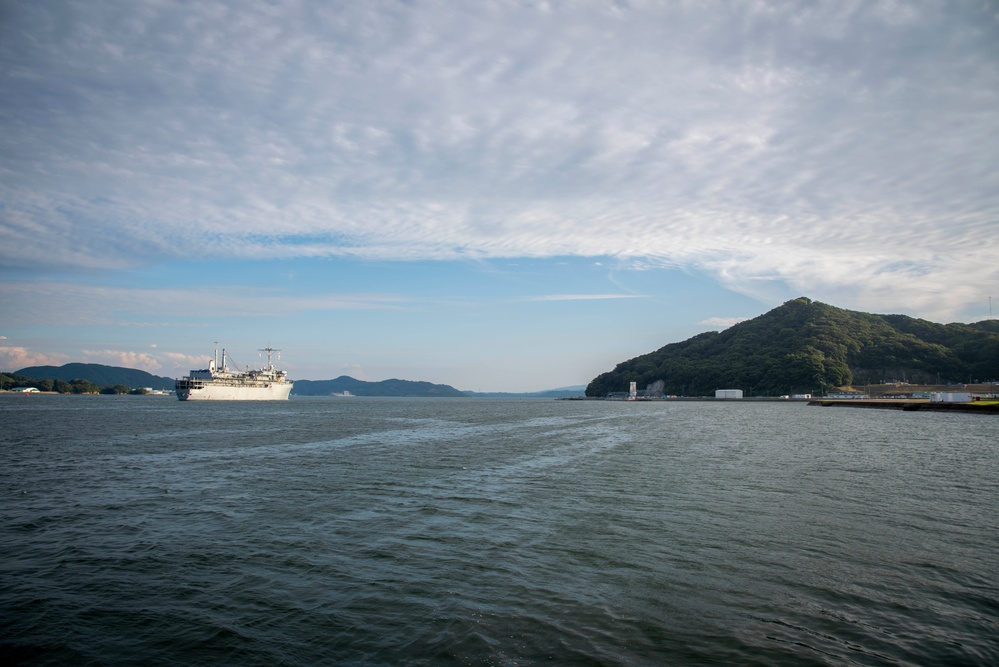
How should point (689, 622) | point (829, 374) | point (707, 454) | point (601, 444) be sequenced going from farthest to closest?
1. point (829, 374)
2. point (601, 444)
3. point (707, 454)
4. point (689, 622)

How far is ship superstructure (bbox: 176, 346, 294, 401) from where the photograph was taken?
169625 millimetres

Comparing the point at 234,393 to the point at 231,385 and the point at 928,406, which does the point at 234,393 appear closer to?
the point at 231,385

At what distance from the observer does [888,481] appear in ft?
83.1

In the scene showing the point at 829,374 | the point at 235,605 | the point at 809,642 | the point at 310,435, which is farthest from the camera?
the point at 829,374

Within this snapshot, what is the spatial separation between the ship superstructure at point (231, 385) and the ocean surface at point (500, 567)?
15609 centimetres

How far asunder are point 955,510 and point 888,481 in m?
6.55

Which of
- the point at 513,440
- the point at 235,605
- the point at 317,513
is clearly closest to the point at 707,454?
the point at 513,440

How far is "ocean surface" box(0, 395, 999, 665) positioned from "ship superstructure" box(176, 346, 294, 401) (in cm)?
15609

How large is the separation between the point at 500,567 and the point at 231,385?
610 ft

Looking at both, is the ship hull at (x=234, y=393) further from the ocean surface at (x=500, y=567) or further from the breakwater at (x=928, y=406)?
the breakwater at (x=928, y=406)

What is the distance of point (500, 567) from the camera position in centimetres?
1352

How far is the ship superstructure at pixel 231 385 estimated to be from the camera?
557 ft

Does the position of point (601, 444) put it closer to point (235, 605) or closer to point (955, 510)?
point (955, 510)

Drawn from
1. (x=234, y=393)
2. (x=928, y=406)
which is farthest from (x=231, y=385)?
(x=928, y=406)
